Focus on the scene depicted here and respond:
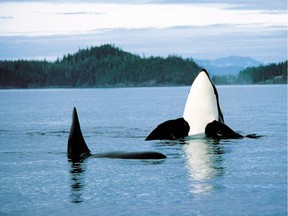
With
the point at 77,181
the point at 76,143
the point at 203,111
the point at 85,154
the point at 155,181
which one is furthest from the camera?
→ the point at 203,111

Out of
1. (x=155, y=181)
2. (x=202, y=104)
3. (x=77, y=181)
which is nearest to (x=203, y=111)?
(x=202, y=104)

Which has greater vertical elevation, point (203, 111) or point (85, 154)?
point (203, 111)

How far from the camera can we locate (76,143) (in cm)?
2733

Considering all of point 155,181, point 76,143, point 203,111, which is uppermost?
point 203,111

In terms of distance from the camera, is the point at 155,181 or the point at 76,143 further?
the point at 76,143

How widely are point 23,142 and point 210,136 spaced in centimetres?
1083

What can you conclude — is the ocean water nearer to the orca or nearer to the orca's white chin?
the orca

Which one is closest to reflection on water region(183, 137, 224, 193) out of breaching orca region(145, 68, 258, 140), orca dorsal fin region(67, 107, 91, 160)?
breaching orca region(145, 68, 258, 140)

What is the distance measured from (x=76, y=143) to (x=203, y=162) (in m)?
4.64

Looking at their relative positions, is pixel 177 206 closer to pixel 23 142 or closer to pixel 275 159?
pixel 275 159

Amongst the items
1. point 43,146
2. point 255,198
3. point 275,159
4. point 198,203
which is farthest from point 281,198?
point 43,146

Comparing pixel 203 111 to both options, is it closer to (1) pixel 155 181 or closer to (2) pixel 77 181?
(1) pixel 155 181

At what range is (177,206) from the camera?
762 inches

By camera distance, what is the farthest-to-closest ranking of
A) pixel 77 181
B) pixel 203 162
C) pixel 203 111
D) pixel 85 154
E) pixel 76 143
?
pixel 203 111, pixel 85 154, pixel 203 162, pixel 76 143, pixel 77 181
